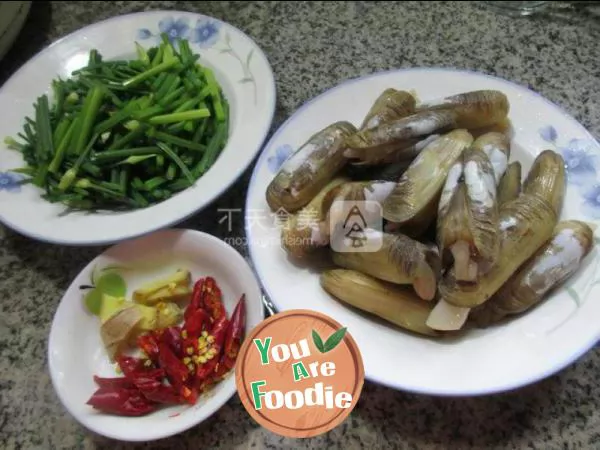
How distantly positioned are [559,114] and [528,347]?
410mm

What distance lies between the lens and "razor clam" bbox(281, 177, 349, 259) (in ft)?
2.80

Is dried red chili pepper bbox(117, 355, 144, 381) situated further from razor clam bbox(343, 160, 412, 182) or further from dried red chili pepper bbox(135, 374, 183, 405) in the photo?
razor clam bbox(343, 160, 412, 182)

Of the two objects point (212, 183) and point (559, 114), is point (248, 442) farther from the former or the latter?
point (559, 114)

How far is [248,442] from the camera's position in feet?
2.79

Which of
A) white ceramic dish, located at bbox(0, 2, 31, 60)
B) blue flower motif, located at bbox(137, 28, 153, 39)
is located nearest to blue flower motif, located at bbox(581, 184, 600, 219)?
blue flower motif, located at bbox(137, 28, 153, 39)

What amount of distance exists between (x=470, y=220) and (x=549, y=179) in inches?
7.5

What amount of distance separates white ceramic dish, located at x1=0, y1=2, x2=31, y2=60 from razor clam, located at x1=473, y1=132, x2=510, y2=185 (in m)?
1.10

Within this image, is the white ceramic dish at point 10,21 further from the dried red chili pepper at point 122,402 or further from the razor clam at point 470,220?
the razor clam at point 470,220

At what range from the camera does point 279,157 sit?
969mm

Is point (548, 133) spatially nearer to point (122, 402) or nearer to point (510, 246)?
point (510, 246)

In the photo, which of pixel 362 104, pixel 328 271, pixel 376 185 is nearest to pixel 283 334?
pixel 328 271

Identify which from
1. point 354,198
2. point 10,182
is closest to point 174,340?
point 354,198

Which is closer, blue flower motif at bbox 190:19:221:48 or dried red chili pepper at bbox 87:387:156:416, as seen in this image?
dried red chili pepper at bbox 87:387:156:416

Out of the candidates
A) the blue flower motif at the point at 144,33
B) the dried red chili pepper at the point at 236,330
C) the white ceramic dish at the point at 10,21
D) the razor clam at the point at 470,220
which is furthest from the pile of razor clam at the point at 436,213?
the white ceramic dish at the point at 10,21
